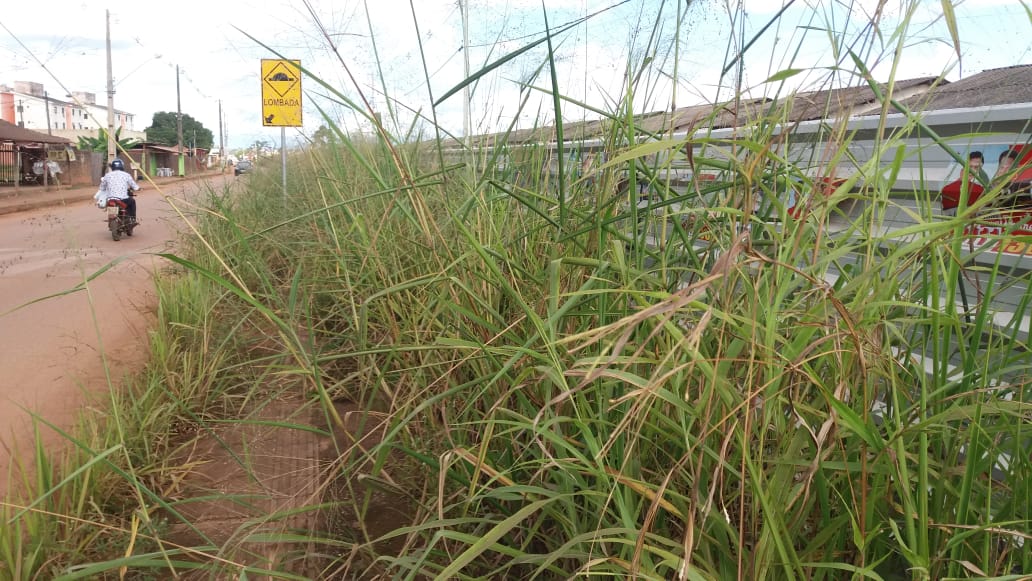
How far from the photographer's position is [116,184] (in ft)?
35.3

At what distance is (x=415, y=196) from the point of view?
164 cm

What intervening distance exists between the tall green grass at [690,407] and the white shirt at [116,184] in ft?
32.8

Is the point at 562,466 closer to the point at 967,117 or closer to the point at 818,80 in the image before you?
the point at 818,80

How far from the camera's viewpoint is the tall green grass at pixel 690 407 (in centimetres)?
98

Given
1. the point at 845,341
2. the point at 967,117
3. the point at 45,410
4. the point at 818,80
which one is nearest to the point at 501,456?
the point at 845,341

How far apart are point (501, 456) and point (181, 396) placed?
197 cm

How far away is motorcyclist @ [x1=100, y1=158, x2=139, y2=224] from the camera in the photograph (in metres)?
10.6

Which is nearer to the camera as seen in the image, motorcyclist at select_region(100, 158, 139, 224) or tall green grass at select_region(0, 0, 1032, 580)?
tall green grass at select_region(0, 0, 1032, 580)

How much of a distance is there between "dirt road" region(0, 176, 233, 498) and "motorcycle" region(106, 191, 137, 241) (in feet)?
5.90

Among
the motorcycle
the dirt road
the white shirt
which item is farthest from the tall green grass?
the white shirt

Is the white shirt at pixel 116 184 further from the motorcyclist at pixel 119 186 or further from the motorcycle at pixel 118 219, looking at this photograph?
the motorcycle at pixel 118 219

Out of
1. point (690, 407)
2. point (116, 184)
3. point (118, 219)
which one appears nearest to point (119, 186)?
point (116, 184)

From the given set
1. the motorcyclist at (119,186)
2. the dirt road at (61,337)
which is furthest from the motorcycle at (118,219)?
the dirt road at (61,337)

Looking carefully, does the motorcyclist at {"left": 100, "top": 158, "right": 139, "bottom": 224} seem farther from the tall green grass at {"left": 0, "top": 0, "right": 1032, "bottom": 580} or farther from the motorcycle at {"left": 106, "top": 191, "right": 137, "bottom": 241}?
the tall green grass at {"left": 0, "top": 0, "right": 1032, "bottom": 580}
